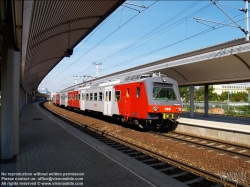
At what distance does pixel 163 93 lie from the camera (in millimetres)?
12906

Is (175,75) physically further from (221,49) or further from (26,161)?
(26,161)

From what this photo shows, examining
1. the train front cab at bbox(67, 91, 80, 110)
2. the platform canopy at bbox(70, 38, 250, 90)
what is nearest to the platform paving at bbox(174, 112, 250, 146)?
the platform canopy at bbox(70, 38, 250, 90)

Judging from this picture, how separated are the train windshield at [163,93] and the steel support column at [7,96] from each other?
7.42 meters

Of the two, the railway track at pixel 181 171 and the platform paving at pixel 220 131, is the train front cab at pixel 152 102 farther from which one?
the railway track at pixel 181 171

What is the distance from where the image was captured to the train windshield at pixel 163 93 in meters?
12.6

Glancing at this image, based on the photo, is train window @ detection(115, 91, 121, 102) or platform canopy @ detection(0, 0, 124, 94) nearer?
platform canopy @ detection(0, 0, 124, 94)

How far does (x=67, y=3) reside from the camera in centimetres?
533

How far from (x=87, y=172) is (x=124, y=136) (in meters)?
6.73

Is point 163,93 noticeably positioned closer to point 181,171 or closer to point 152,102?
point 152,102

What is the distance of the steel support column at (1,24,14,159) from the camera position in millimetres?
6512

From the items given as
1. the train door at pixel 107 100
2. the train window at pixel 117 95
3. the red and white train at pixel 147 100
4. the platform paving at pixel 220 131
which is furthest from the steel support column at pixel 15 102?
the train door at pixel 107 100

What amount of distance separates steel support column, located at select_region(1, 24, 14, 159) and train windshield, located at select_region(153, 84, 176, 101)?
7.42 meters

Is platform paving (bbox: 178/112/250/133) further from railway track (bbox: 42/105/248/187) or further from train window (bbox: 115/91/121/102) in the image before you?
railway track (bbox: 42/105/248/187)

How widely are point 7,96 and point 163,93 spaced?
8.19 meters
